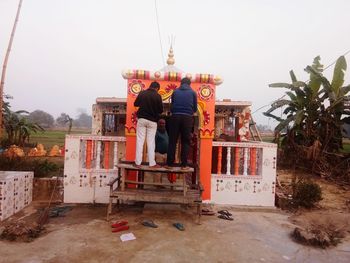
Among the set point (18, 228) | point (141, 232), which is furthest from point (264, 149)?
point (18, 228)

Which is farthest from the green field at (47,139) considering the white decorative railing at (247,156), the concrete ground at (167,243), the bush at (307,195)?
the bush at (307,195)

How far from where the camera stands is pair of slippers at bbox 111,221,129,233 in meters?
4.98

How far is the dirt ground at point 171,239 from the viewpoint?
413 cm

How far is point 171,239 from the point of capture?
15.5ft

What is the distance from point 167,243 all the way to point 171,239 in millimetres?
178

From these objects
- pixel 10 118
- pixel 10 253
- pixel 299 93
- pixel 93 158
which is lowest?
pixel 10 253

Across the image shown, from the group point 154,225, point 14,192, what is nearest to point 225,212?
point 154,225

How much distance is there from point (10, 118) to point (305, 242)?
1839 cm

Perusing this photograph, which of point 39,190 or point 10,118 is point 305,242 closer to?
point 39,190

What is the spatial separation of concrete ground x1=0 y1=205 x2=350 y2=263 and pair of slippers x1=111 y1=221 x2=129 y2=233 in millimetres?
86

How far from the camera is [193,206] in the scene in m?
6.58

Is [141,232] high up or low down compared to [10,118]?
down

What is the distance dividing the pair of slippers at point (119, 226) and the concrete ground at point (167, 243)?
0.28ft

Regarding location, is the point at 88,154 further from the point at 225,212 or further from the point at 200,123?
the point at 225,212
